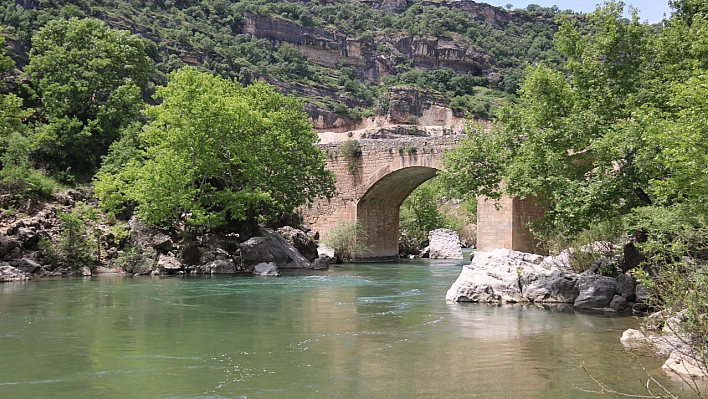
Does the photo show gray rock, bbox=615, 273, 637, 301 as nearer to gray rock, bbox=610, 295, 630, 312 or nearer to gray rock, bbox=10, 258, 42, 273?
gray rock, bbox=610, 295, 630, 312

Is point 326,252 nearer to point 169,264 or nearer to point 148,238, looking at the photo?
point 148,238

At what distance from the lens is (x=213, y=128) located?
21453 mm

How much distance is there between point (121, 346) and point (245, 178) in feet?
47.5

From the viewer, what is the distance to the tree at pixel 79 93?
84.1 ft

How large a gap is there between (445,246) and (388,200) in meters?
4.87

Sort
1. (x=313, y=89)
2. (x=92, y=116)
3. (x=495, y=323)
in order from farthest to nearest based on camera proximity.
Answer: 1. (x=313, y=89)
2. (x=92, y=116)
3. (x=495, y=323)

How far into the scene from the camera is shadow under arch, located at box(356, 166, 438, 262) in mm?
29422

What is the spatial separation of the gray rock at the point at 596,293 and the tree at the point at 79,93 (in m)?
19.6

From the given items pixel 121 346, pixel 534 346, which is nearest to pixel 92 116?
pixel 121 346

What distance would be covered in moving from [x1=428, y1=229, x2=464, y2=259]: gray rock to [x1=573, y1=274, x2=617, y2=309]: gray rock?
826 inches

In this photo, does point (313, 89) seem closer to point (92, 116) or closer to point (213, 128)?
point (92, 116)

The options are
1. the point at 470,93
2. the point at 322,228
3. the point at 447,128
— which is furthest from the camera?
the point at 470,93

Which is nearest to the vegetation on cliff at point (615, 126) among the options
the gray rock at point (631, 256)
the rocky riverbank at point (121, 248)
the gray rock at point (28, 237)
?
the gray rock at point (631, 256)

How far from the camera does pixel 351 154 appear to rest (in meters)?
29.6
